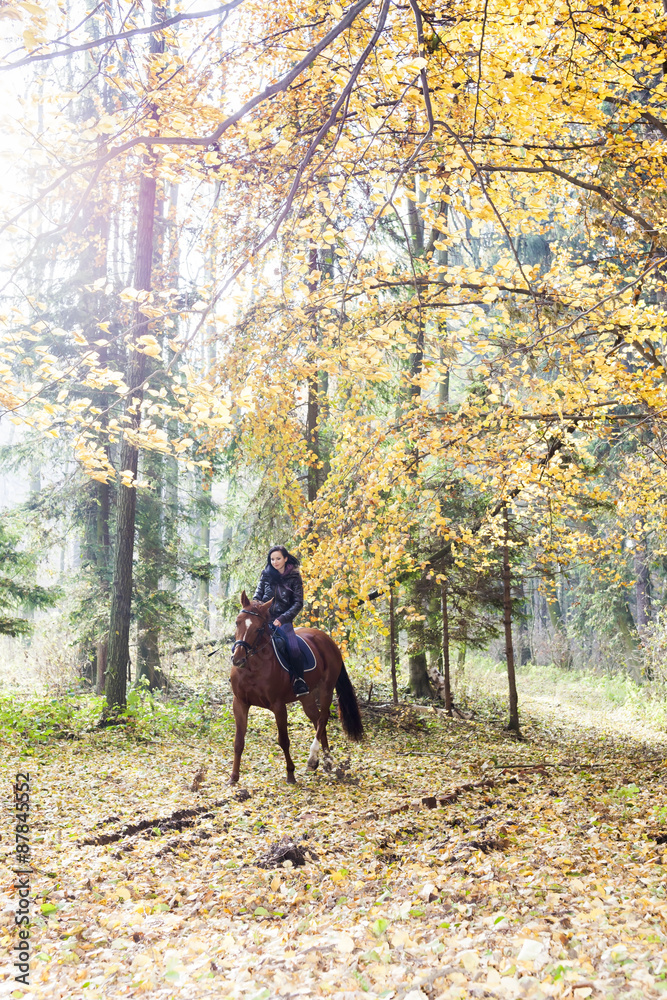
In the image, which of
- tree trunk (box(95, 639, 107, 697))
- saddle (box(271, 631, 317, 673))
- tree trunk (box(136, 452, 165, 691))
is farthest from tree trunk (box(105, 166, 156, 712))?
saddle (box(271, 631, 317, 673))

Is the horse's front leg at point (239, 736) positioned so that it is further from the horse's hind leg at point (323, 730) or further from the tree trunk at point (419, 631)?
the tree trunk at point (419, 631)

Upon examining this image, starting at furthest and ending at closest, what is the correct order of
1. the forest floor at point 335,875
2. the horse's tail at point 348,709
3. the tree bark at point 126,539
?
1. the tree bark at point 126,539
2. the horse's tail at point 348,709
3. the forest floor at point 335,875

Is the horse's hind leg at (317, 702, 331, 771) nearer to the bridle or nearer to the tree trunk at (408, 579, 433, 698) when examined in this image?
the bridle

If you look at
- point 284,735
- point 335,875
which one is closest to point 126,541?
point 284,735

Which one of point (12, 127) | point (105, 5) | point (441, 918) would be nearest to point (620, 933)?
point (441, 918)

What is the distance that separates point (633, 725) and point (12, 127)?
56.4 ft

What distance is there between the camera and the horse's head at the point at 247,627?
8.34 meters

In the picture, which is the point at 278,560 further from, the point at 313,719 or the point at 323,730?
the point at 323,730

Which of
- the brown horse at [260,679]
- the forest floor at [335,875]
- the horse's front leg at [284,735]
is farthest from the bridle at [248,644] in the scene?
the forest floor at [335,875]

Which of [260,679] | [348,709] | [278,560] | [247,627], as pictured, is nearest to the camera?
[247,627]

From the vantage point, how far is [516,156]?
7195mm

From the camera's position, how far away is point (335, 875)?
5430 mm

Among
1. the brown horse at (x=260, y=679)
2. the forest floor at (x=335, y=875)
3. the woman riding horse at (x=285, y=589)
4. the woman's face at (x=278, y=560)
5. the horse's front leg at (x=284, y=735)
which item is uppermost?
the woman's face at (x=278, y=560)

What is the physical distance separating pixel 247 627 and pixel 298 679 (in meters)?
1.07
